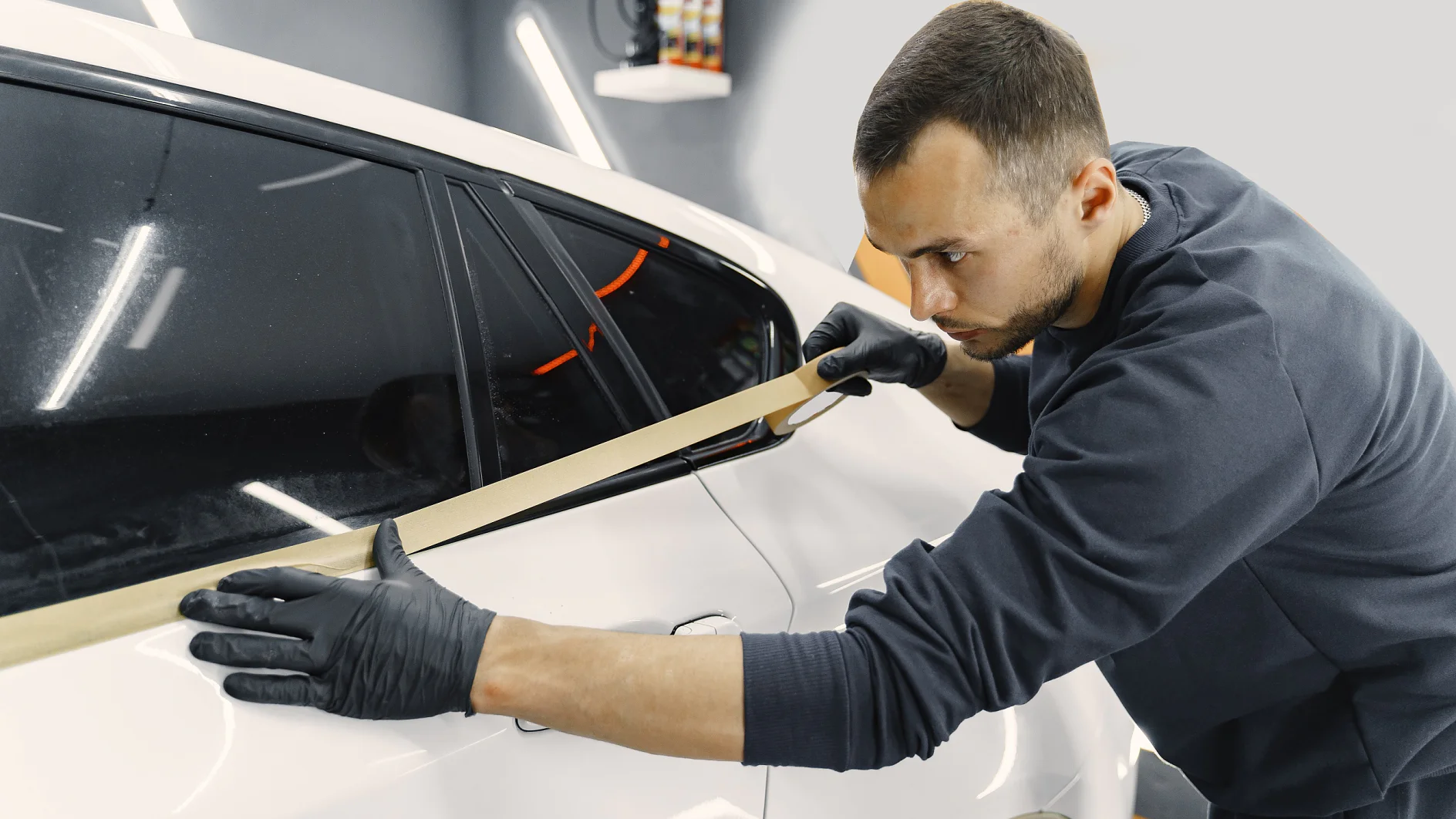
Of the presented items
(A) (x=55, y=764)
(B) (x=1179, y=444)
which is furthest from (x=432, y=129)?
(B) (x=1179, y=444)

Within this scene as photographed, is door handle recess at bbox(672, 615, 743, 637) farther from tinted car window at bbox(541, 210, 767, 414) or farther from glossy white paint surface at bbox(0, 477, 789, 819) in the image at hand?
tinted car window at bbox(541, 210, 767, 414)

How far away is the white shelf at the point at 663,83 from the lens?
4008 millimetres

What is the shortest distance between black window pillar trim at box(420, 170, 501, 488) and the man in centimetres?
13

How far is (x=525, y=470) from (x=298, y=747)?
347mm

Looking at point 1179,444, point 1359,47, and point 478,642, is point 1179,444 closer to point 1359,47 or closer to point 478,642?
point 478,642

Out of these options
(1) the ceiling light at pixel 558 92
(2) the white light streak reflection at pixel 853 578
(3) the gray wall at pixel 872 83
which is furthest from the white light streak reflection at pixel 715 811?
(1) the ceiling light at pixel 558 92

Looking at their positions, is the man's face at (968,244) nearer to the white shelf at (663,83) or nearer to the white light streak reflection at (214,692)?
the white light streak reflection at (214,692)

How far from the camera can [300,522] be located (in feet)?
2.75

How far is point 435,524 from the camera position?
0.90 meters

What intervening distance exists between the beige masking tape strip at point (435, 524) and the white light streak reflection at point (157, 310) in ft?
0.63

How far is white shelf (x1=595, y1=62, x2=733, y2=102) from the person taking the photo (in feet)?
13.1

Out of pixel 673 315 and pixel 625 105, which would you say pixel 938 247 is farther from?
pixel 625 105

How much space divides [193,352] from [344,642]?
28 centimetres

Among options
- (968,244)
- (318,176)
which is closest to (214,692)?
(318,176)
